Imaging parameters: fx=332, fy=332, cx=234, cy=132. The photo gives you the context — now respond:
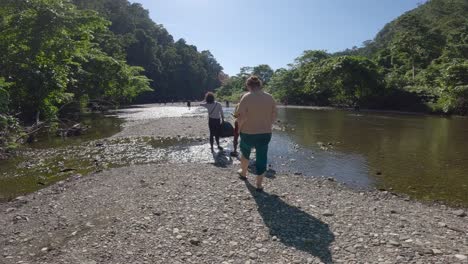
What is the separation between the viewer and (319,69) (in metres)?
70.2

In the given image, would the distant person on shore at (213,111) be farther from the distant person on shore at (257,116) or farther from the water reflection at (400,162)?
the distant person on shore at (257,116)

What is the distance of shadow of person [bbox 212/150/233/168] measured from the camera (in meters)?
12.6

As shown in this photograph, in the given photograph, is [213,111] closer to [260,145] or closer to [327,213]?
[260,145]

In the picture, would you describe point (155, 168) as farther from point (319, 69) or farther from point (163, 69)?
point (163, 69)

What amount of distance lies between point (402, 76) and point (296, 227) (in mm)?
64383

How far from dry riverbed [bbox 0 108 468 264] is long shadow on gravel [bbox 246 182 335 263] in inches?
0.7

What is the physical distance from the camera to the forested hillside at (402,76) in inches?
1810

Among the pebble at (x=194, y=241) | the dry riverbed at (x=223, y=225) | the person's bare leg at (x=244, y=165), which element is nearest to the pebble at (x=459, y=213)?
the dry riverbed at (x=223, y=225)

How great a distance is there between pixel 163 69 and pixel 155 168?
110 m

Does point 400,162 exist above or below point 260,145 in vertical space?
below

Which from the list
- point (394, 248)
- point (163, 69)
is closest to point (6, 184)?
point (394, 248)

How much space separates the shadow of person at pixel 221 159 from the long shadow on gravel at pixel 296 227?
4.61 meters

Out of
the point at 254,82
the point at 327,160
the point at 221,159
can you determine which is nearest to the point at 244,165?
the point at 254,82

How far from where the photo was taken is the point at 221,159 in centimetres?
1362
